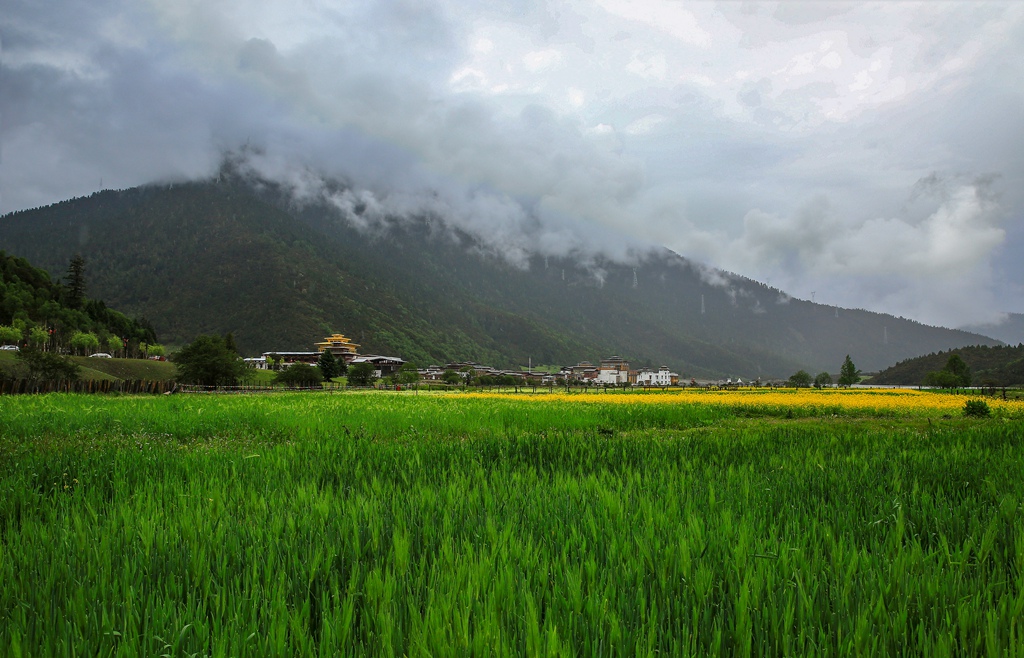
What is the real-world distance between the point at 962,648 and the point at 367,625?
2.31 meters

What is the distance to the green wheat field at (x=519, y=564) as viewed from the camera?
6.30ft

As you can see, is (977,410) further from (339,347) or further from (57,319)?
(339,347)

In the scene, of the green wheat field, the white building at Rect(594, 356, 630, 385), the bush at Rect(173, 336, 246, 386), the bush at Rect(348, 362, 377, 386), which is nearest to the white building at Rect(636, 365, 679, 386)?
the white building at Rect(594, 356, 630, 385)

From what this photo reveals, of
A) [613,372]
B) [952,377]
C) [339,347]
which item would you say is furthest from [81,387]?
[613,372]

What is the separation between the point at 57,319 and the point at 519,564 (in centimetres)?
11124

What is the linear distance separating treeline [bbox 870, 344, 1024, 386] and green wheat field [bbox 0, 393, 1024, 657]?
300ft

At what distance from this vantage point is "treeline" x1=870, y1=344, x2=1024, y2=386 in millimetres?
75000

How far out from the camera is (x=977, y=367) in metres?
90.2

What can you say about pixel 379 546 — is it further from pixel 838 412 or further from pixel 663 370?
pixel 663 370

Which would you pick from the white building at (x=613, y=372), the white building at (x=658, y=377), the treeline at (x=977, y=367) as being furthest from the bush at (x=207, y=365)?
the white building at (x=658, y=377)

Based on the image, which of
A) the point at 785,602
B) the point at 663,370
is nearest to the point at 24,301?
the point at 785,602

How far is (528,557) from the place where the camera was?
107 inches

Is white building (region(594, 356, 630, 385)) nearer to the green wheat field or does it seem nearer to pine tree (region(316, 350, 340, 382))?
→ pine tree (region(316, 350, 340, 382))

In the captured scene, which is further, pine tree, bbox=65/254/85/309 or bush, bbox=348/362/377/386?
pine tree, bbox=65/254/85/309
